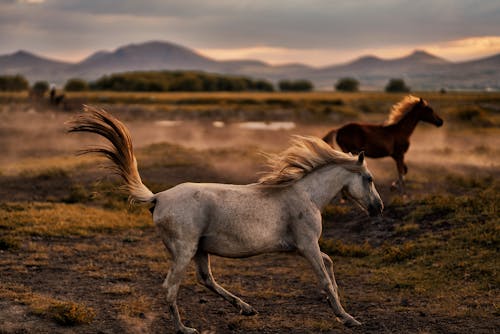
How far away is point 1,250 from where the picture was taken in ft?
35.0

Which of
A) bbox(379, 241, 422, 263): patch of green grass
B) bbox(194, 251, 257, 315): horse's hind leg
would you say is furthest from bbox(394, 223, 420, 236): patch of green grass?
bbox(194, 251, 257, 315): horse's hind leg

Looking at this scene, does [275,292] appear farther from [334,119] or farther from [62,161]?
[334,119]

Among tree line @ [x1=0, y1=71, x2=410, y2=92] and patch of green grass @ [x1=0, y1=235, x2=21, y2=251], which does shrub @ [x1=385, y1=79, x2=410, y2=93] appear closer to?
tree line @ [x1=0, y1=71, x2=410, y2=92]

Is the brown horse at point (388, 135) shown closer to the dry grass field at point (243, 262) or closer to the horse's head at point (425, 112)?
the horse's head at point (425, 112)

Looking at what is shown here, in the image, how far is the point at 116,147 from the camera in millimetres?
6895

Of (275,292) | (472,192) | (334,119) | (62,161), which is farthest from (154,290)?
(334,119)

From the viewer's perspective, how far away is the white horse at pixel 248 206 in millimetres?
6445

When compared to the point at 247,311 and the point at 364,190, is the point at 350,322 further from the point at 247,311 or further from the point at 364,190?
the point at 364,190

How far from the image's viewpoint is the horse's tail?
671cm

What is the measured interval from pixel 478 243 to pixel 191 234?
6.50 metres

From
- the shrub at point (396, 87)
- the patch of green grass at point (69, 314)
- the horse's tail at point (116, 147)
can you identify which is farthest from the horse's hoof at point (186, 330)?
the shrub at point (396, 87)

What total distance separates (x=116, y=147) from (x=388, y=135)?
10.8m

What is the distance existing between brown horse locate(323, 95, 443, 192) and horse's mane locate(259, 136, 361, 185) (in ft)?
27.5

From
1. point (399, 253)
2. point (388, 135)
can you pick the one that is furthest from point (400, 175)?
point (399, 253)
